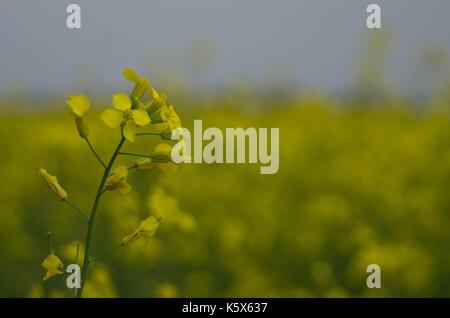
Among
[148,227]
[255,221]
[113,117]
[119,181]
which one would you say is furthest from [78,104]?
[255,221]

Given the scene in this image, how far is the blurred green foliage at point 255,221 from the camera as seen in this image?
8.66 ft

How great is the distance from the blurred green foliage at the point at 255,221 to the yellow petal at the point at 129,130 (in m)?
0.64

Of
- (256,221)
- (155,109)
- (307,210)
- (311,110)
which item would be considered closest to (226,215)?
(256,221)

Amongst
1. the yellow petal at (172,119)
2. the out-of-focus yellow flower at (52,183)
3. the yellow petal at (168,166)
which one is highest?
the yellow petal at (172,119)

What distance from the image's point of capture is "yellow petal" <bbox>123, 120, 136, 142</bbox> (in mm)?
1127

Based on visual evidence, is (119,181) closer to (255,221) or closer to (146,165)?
(146,165)

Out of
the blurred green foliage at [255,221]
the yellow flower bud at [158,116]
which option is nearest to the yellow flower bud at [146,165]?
the yellow flower bud at [158,116]

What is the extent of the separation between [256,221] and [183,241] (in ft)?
2.51

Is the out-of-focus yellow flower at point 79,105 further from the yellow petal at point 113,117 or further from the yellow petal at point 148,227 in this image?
the yellow petal at point 148,227

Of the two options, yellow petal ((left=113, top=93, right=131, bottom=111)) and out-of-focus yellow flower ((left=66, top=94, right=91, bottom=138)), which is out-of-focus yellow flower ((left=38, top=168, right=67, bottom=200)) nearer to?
out-of-focus yellow flower ((left=66, top=94, right=91, bottom=138))

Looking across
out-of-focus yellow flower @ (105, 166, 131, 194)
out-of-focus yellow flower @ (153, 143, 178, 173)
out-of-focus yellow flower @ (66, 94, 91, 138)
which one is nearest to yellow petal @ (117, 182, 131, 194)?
out-of-focus yellow flower @ (105, 166, 131, 194)

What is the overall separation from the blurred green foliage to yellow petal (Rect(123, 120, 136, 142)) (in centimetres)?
64
